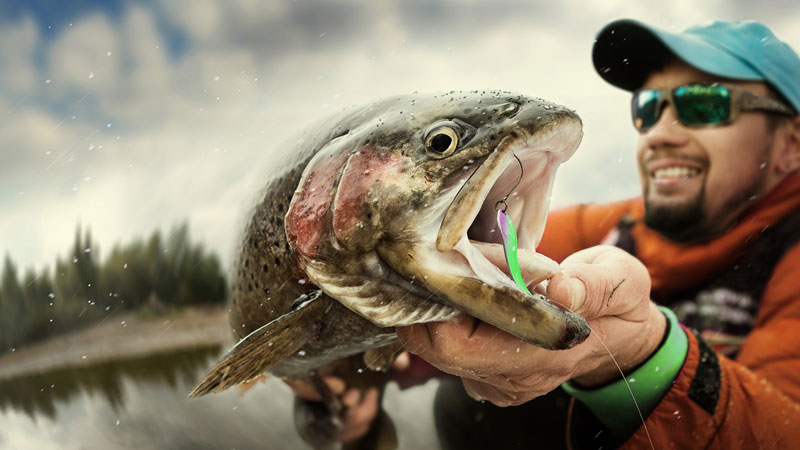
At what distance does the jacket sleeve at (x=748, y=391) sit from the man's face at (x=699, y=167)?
0.13 m

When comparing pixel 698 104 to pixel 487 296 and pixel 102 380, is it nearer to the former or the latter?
pixel 487 296

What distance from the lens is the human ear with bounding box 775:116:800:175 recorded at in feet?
3.26

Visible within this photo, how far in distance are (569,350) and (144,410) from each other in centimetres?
63

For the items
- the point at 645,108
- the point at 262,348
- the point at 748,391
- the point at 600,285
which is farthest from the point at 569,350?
the point at 645,108

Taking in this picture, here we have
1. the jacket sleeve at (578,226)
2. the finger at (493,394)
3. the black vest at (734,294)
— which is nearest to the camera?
the finger at (493,394)

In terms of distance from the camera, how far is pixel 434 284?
16.1 inches

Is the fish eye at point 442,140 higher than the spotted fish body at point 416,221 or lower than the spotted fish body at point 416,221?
higher

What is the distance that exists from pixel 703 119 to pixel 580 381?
50 centimetres

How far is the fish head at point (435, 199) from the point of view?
1.31ft

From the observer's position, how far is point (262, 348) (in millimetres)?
489

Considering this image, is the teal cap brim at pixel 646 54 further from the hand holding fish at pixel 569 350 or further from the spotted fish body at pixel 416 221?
the spotted fish body at pixel 416 221

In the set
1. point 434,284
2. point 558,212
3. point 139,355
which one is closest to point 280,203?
point 434,284

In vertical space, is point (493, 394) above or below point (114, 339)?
below

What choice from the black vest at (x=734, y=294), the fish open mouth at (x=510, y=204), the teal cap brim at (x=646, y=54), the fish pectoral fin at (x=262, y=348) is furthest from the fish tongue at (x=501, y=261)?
the black vest at (x=734, y=294)
